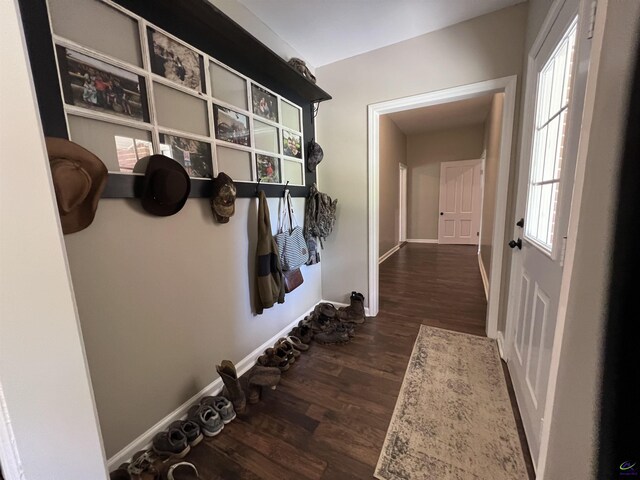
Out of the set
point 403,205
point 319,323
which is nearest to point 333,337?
point 319,323

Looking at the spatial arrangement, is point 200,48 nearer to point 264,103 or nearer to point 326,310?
point 264,103

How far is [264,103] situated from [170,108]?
791 mm

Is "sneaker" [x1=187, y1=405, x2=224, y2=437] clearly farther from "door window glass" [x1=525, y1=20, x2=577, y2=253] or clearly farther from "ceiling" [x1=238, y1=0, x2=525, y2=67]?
"ceiling" [x1=238, y1=0, x2=525, y2=67]

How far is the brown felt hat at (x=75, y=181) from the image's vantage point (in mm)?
898

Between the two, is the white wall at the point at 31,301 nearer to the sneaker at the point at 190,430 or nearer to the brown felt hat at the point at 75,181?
the brown felt hat at the point at 75,181

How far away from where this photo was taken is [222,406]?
1.45 metres

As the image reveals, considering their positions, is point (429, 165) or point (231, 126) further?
point (429, 165)

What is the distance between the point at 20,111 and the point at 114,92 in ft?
2.56

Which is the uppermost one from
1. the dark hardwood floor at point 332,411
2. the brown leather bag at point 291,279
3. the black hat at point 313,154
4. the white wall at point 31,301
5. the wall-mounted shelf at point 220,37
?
the wall-mounted shelf at point 220,37

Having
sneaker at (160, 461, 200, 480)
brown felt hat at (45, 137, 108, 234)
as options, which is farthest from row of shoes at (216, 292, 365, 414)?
brown felt hat at (45, 137, 108, 234)

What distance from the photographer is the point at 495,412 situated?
1431mm

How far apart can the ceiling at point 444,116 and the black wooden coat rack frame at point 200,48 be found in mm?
2708

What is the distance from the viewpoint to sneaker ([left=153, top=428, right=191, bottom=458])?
123 centimetres

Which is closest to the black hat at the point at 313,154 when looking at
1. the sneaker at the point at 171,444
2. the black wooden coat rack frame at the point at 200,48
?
the black wooden coat rack frame at the point at 200,48
